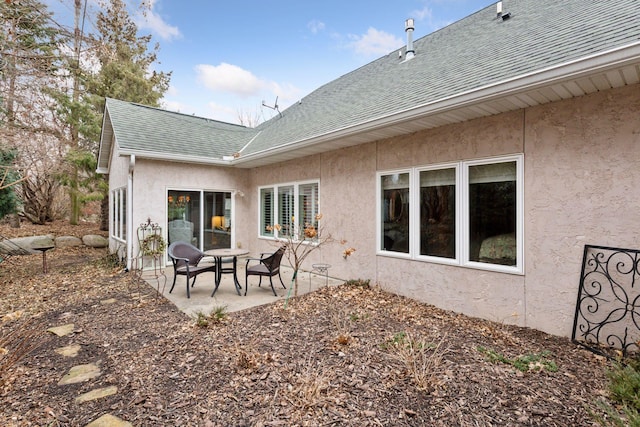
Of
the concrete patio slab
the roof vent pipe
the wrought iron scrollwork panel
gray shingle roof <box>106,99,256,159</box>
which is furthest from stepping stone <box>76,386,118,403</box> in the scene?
the roof vent pipe

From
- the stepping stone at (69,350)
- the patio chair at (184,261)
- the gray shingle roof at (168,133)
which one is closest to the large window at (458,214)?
the patio chair at (184,261)

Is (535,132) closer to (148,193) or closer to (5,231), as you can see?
(148,193)

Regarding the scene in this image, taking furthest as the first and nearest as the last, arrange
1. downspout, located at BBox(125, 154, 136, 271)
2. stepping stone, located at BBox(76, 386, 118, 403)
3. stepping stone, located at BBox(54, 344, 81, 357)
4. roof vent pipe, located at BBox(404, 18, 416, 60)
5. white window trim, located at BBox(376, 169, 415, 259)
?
roof vent pipe, located at BBox(404, 18, 416, 60) → downspout, located at BBox(125, 154, 136, 271) → white window trim, located at BBox(376, 169, 415, 259) → stepping stone, located at BBox(54, 344, 81, 357) → stepping stone, located at BBox(76, 386, 118, 403)

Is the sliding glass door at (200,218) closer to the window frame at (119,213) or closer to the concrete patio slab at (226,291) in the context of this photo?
the concrete patio slab at (226,291)

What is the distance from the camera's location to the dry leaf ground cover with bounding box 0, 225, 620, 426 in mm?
2375

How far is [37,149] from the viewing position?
881cm

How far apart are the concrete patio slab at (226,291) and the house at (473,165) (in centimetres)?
74

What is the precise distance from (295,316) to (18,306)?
16.1ft

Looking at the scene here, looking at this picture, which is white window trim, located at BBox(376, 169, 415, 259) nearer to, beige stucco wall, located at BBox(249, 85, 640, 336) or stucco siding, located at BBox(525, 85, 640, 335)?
beige stucco wall, located at BBox(249, 85, 640, 336)

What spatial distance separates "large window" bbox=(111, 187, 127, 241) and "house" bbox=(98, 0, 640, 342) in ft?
0.56

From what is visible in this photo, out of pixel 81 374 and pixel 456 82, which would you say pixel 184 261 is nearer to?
pixel 81 374

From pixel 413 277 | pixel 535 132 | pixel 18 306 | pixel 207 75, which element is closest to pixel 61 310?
pixel 18 306

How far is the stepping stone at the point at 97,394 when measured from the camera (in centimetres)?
264

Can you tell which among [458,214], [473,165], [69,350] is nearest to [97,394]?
[69,350]
